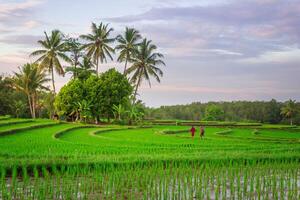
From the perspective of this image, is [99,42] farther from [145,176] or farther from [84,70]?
[145,176]

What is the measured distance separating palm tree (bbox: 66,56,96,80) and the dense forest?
16370mm

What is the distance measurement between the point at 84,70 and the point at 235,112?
43.0 meters

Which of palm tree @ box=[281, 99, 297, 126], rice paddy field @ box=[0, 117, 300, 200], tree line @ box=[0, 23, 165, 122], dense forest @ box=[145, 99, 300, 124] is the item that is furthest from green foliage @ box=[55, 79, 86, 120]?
palm tree @ box=[281, 99, 297, 126]

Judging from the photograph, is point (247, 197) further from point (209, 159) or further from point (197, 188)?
point (209, 159)

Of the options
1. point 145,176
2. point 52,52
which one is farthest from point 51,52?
point 145,176

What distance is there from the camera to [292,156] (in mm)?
15164

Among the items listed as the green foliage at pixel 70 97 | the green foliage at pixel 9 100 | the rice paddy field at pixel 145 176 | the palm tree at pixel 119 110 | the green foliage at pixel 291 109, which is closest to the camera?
the rice paddy field at pixel 145 176

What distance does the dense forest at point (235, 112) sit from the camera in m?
59.0

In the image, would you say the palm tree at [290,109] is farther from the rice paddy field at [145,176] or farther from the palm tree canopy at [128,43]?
the rice paddy field at [145,176]

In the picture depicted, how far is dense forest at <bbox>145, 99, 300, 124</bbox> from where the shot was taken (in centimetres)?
5897

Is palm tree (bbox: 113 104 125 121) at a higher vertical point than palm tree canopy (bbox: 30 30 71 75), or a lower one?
lower

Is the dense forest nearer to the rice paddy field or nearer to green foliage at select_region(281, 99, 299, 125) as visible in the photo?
green foliage at select_region(281, 99, 299, 125)

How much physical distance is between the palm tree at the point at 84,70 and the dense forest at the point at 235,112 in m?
16.4

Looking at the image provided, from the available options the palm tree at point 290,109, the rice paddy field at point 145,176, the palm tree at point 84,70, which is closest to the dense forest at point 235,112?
the palm tree at point 290,109
